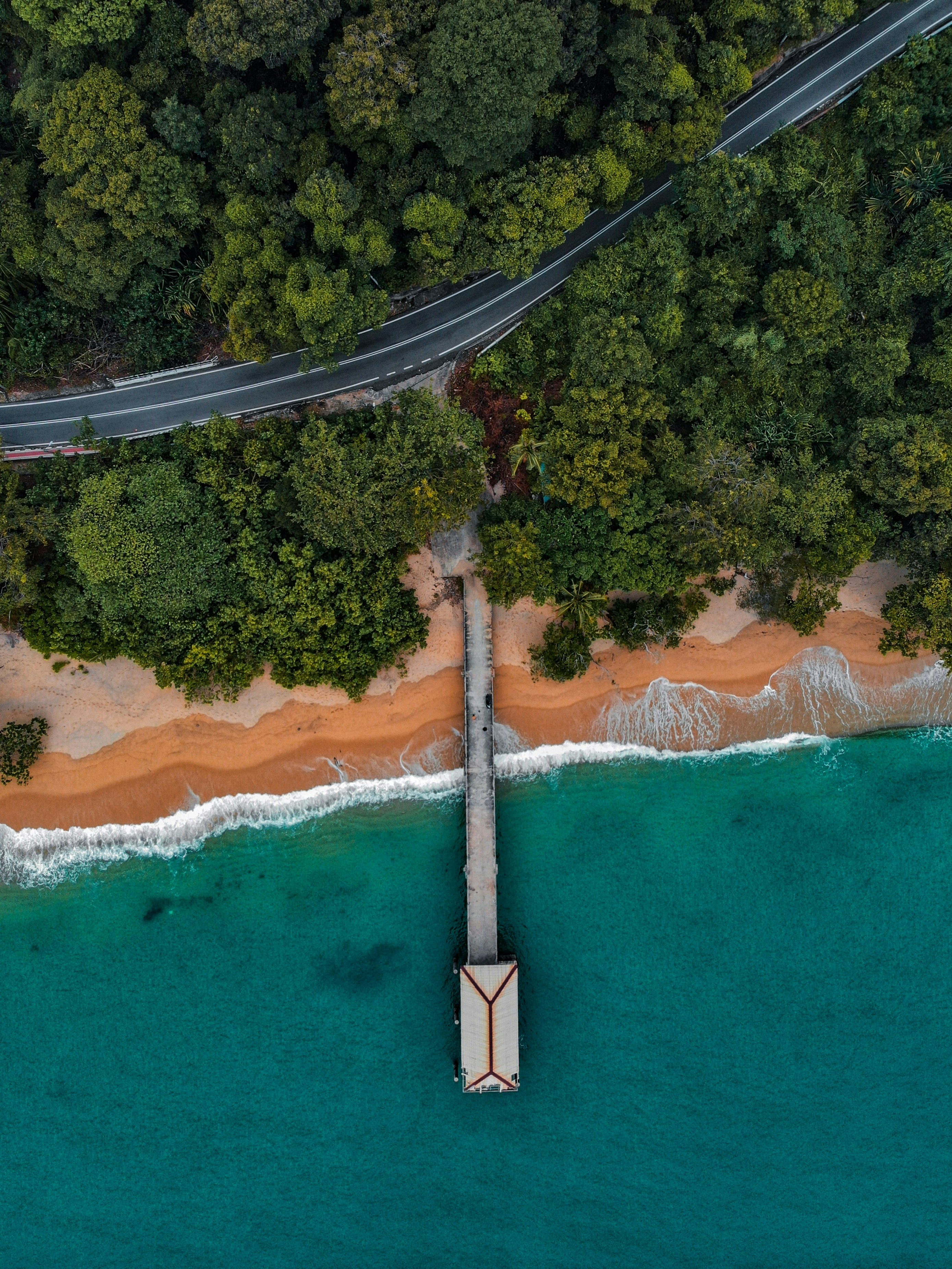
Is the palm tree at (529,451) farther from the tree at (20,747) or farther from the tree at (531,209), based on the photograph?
the tree at (20,747)

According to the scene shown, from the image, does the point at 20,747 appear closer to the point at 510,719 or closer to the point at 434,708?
the point at 434,708

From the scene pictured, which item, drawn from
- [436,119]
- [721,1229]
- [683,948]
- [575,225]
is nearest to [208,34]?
[436,119]

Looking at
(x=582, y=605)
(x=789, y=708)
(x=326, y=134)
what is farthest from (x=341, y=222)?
(x=789, y=708)

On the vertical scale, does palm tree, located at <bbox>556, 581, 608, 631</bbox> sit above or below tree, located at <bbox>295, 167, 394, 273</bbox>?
below

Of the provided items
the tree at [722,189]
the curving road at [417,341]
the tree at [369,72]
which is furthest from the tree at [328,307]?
the tree at [722,189]

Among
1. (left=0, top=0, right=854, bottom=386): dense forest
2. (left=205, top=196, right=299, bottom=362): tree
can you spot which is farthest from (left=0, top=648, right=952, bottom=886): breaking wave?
(left=0, top=0, right=854, bottom=386): dense forest

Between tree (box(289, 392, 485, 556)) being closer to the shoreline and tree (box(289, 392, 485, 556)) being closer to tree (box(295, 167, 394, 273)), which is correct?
tree (box(295, 167, 394, 273))
